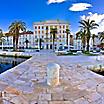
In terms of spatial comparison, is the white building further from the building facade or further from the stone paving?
the stone paving

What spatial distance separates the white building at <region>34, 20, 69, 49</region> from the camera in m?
79.9

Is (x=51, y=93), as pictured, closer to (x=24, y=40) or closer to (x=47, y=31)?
(x=47, y=31)

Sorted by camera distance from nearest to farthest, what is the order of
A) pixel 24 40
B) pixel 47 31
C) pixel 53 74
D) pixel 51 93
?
pixel 51 93, pixel 53 74, pixel 47 31, pixel 24 40

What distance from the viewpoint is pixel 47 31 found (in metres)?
82.6

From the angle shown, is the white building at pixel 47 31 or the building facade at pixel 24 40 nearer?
the white building at pixel 47 31

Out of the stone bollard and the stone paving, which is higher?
the stone bollard

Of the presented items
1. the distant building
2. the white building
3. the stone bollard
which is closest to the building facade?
the distant building

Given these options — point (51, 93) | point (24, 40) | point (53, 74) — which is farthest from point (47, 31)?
point (51, 93)

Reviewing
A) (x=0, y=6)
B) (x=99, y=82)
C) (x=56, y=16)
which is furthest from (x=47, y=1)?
(x=99, y=82)

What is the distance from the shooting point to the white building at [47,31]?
7988cm

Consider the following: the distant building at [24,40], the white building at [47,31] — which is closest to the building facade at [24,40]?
the distant building at [24,40]

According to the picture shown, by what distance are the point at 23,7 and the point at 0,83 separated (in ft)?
175

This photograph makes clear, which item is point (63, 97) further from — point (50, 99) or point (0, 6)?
point (0, 6)

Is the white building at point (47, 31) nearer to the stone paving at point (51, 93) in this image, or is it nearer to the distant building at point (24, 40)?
the distant building at point (24, 40)
